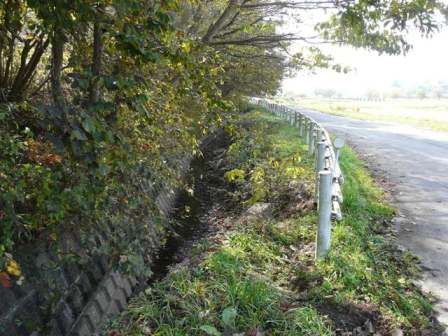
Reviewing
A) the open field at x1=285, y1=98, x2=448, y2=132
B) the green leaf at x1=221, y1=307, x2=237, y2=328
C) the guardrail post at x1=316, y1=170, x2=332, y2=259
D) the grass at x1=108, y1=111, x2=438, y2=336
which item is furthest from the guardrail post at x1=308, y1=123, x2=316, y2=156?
the green leaf at x1=221, y1=307, x2=237, y2=328

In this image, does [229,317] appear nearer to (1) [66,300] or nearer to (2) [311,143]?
(1) [66,300]

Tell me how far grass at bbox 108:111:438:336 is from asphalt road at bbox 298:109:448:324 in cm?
26

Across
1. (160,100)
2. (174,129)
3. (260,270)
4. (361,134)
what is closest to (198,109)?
(174,129)

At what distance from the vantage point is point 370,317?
4.39m

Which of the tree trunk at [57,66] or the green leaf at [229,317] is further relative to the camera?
the green leaf at [229,317]

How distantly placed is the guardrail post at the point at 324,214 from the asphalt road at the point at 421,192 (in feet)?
3.82

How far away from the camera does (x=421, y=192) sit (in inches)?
344

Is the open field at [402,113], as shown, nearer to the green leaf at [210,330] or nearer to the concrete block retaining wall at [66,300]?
the concrete block retaining wall at [66,300]

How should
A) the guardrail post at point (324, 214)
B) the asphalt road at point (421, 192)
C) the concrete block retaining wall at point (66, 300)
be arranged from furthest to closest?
the asphalt road at point (421, 192)
the guardrail post at point (324, 214)
the concrete block retaining wall at point (66, 300)

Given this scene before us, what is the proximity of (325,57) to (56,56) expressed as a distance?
6.62 meters

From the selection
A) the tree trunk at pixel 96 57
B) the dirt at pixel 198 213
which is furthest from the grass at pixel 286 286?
the tree trunk at pixel 96 57

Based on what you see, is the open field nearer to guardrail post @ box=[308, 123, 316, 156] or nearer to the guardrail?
guardrail post @ box=[308, 123, 316, 156]

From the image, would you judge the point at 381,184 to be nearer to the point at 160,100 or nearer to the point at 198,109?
the point at 198,109

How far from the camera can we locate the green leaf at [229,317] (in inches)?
168
